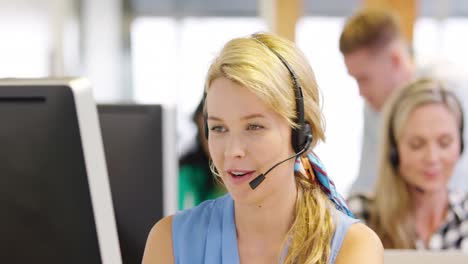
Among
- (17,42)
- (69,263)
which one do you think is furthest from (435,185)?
(17,42)

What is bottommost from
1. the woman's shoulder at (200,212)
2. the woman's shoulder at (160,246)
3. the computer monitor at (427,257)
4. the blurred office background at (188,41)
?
the blurred office background at (188,41)

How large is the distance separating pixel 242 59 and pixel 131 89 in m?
6.89

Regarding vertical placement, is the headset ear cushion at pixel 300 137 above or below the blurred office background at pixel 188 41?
above

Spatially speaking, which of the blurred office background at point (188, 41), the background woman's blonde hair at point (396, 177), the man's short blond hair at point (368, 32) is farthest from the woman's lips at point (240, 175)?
the blurred office background at point (188, 41)

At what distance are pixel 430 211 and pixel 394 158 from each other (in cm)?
18

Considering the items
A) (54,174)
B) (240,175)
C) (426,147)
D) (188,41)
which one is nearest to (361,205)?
(426,147)

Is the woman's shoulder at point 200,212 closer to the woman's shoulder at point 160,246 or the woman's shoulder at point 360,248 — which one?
the woman's shoulder at point 160,246

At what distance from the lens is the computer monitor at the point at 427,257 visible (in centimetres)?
126

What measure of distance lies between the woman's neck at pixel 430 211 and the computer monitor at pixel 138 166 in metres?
0.92

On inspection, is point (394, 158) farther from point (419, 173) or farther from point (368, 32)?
point (368, 32)

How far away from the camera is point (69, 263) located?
1015mm

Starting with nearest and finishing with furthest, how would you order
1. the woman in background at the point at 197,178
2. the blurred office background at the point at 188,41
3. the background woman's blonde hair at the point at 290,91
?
the background woman's blonde hair at the point at 290,91
the woman in background at the point at 197,178
the blurred office background at the point at 188,41

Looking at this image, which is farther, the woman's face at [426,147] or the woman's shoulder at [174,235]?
the woman's face at [426,147]

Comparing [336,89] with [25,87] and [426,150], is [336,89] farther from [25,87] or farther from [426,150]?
[25,87]
